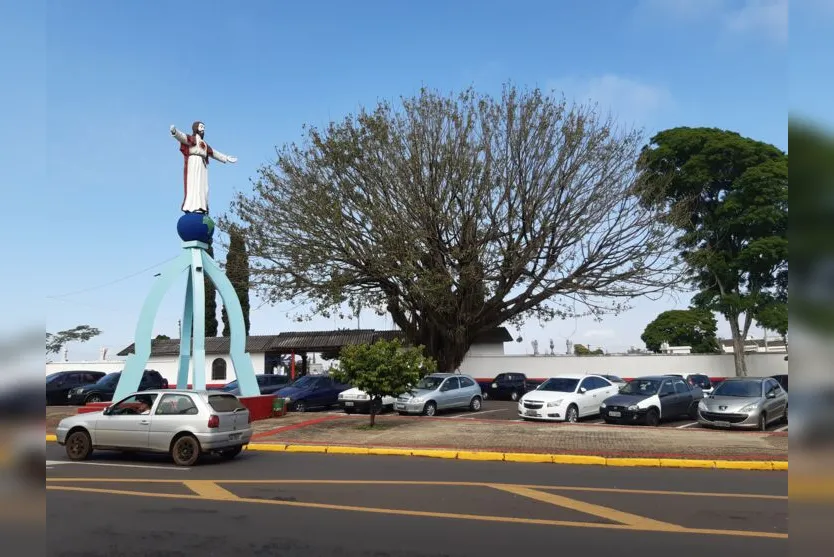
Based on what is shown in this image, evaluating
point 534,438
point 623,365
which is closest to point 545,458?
point 534,438

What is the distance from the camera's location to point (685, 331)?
51.3 metres

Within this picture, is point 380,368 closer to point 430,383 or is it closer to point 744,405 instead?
point 430,383

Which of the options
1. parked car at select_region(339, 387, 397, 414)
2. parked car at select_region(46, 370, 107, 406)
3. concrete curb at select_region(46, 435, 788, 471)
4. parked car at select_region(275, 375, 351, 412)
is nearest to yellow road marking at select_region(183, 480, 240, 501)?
concrete curb at select_region(46, 435, 788, 471)

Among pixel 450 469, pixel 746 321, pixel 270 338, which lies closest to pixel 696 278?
pixel 746 321

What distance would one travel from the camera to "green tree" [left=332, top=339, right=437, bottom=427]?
1778 centimetres

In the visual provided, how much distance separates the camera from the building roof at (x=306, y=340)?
129ft

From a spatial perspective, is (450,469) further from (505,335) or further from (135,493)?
(505,335)

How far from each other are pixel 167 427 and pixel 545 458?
7859 mm

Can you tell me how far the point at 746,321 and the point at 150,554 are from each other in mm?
40312

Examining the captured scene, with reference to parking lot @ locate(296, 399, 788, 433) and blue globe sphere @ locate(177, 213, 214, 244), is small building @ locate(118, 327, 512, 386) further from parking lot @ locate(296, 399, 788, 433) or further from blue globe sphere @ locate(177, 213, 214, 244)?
blue globe sphere @ locate(177, 213, 214, 244)

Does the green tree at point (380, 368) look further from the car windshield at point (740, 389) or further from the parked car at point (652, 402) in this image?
the car windshield at point (740, 389)

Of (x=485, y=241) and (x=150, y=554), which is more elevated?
(x=485, y=241)

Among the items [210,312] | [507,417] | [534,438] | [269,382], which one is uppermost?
[210,312]
